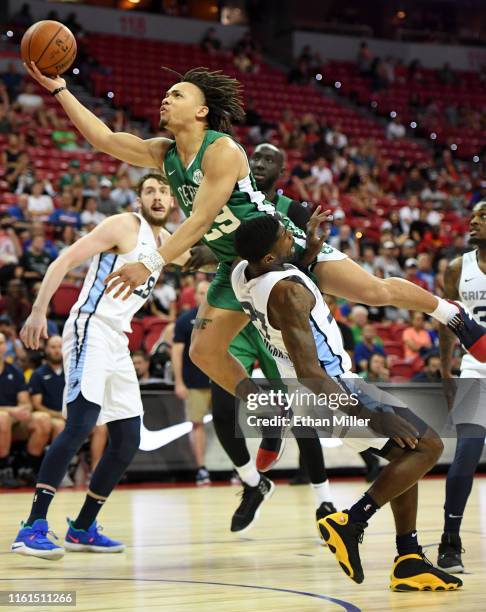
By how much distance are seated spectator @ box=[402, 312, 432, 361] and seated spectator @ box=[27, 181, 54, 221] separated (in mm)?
5227

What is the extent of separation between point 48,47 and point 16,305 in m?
6.37

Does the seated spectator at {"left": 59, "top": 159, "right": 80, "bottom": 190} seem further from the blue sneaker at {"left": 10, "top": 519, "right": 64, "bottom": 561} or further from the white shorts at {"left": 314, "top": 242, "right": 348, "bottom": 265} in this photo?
the white shorts at {"left": 314, "top": 242, "right": 348, "bottom": 265}

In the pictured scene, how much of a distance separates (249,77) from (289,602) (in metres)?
21.0

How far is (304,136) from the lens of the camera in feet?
70.2

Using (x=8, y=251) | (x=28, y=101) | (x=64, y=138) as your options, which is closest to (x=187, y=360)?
(x=8, y=251)

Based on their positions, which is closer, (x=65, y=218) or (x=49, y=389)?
(x=49, y=389)

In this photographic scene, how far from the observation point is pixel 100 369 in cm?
545

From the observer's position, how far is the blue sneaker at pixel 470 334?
4.96 m

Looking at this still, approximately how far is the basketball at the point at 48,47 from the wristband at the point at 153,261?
1.33 metres

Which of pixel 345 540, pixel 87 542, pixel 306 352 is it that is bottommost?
pixel 87 542

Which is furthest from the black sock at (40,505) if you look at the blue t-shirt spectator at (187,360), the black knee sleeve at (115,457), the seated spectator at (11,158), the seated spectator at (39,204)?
the seated spectator at (11,158)

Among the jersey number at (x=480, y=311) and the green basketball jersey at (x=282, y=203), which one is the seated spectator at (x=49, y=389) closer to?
the green basketball jersey at (x=282, y=203)

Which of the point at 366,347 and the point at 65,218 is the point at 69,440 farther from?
the point at 65,218

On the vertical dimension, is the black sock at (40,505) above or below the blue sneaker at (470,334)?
below
